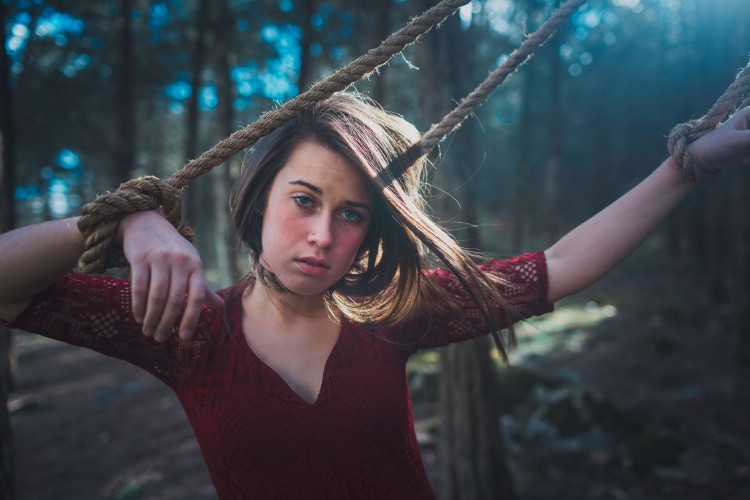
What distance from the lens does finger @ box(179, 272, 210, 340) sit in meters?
1.00

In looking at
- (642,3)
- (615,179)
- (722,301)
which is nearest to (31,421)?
(722,301)

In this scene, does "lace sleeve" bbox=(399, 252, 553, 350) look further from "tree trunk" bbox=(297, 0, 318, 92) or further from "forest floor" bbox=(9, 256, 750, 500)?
"tree trunk" bbox=(297, 0, 318, 92)

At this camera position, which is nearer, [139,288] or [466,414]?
[139,288]

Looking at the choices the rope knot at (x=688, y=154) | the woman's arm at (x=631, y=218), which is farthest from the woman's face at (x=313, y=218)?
the rope knot at (x=688, y=154)

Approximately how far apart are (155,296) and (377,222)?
33.7 inches

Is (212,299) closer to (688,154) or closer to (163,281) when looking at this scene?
(163,281)

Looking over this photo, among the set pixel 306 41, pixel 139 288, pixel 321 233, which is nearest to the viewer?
pixel 139 288

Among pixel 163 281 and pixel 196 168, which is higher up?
pixel 196 168

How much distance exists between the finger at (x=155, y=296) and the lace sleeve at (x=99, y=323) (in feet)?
1.22

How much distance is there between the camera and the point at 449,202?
3.34 metres

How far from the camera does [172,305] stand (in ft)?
3.23

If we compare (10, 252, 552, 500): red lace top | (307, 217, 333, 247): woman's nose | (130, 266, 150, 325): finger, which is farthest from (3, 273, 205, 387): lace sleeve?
(307, 217, 333, 247): woman's nose

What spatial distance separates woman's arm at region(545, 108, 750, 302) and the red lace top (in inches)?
3.4

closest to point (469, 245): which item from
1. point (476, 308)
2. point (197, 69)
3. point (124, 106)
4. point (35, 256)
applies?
point (476, 308)
